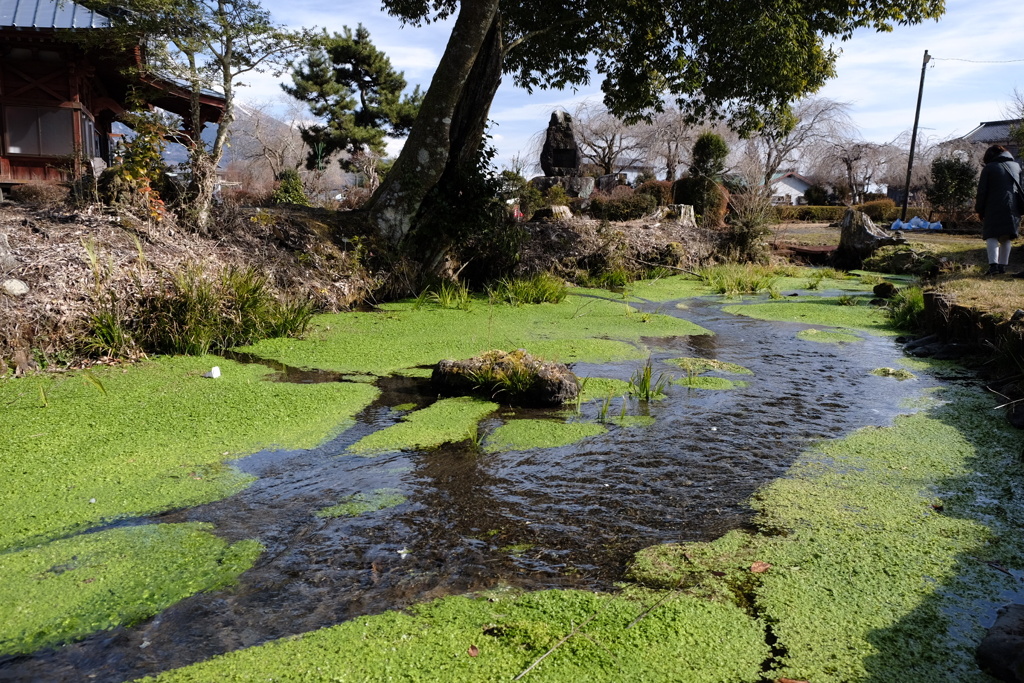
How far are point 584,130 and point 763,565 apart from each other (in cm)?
4970

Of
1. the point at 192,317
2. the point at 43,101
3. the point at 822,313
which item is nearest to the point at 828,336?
the point at 822,313

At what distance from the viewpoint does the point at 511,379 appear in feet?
16.8

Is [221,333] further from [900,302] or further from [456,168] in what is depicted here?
[900,302]

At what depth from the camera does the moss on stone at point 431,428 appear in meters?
4.25

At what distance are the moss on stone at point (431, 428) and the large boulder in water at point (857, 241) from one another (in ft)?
43.0

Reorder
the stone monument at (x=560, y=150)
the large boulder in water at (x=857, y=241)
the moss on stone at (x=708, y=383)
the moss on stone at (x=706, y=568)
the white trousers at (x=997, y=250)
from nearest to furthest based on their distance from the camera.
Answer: the moss on stone at (x=706, y=568)
the moss on stone at (x=708, y=383)
the white trousers at (x=997, y=250)
the large boulder in water at (x=857, y=241)
the stone monument at (x=560, y=150)

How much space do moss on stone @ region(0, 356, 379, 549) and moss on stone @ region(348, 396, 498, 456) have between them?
331mm

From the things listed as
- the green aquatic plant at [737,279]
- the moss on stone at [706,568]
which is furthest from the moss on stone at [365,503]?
the green aquatic plant at [737,279]

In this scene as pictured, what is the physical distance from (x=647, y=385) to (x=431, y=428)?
1639mm

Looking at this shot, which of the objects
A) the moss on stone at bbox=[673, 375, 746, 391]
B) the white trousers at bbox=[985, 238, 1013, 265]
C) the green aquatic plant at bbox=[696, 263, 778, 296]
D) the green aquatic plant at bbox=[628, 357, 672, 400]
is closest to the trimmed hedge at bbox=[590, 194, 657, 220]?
the green aquatic plant at bbox=[696, 263, 778, 296]

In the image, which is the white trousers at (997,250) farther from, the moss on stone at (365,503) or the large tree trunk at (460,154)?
the moss on stone at (365,503)

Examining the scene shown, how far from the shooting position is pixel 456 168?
967 cm

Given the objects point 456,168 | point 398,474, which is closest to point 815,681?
point 398,474

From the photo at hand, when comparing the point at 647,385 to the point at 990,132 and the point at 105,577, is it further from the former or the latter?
the point at 990,132
